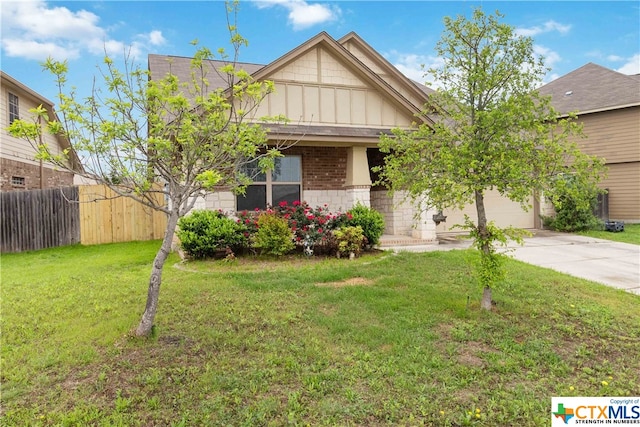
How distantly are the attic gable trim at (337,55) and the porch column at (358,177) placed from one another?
185 cm

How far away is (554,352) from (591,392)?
84 centimetres

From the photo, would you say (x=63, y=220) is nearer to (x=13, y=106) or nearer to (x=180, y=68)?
(x=13, y=106)

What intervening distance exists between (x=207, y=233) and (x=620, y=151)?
18268 millimetres

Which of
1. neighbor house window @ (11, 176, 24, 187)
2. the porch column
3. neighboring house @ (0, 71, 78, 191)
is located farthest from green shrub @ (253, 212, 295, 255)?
neighbor house window @ (11, 176, 24, 187)

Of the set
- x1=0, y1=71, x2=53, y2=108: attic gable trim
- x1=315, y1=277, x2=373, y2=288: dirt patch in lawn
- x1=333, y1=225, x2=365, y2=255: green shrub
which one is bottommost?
x1=315, y1=277, x2=373, y2=288: dirt patch in lawn

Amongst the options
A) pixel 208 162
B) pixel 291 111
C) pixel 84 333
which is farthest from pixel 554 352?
pixel 291 111

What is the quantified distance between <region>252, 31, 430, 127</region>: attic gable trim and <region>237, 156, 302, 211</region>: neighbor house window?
107 inches

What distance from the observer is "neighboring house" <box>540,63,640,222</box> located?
17.2m

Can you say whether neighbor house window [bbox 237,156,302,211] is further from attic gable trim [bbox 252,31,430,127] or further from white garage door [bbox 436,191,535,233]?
white garage door [bbox 436,191,535,233]

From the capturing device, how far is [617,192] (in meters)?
17.9

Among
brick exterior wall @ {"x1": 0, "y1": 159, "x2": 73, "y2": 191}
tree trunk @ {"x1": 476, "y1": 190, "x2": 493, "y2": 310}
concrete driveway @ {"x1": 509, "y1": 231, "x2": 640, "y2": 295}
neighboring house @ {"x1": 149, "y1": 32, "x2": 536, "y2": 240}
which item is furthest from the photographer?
brick exterior wall @ {"x1": 0, "y1": 159, "x2": 73, "y2": 191}

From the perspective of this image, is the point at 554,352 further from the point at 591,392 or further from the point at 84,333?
the point at 84,333

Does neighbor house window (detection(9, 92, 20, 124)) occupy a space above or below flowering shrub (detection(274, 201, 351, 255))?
above

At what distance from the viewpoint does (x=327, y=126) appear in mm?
11188
